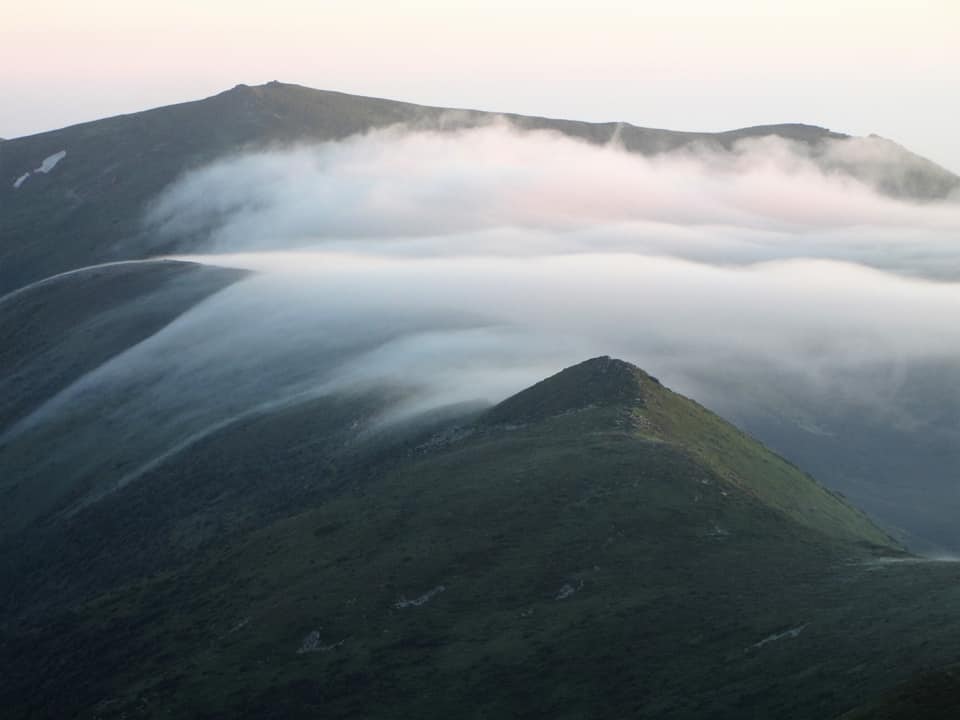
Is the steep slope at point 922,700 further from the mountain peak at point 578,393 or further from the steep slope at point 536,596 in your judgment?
the mountain peak at point 578,393

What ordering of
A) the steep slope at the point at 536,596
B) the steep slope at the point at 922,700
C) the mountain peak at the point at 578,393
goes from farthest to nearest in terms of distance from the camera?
the mountain peak at the point at 578,393 → the steep slope at the point at 536,596 → the steep slope at the point at 922,700

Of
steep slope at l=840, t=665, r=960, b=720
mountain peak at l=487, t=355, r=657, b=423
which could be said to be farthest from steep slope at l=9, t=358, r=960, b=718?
steep slope at l=840, t=665, r=960, b=720

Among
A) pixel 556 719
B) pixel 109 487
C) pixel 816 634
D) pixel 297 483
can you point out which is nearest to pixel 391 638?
pixel 556 719

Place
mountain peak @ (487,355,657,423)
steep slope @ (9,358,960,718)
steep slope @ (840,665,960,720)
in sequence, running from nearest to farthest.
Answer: steep slope @ (840,665,960,720), steep slope @ (9,358,960,718), mountain peak @ (487,355,657,423)

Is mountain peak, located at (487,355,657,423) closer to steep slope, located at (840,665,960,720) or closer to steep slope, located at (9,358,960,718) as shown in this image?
steep slope, located at (9,358,960,718)

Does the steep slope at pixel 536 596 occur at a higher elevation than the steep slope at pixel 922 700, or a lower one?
lower

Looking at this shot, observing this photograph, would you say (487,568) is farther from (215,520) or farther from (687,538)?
(215,520)

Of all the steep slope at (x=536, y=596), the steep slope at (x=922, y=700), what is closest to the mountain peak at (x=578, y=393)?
the steep slope at (x=536, y=596)

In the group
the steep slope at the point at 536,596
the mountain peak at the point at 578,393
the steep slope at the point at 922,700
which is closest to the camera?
the steep slope at the point at 922,700
